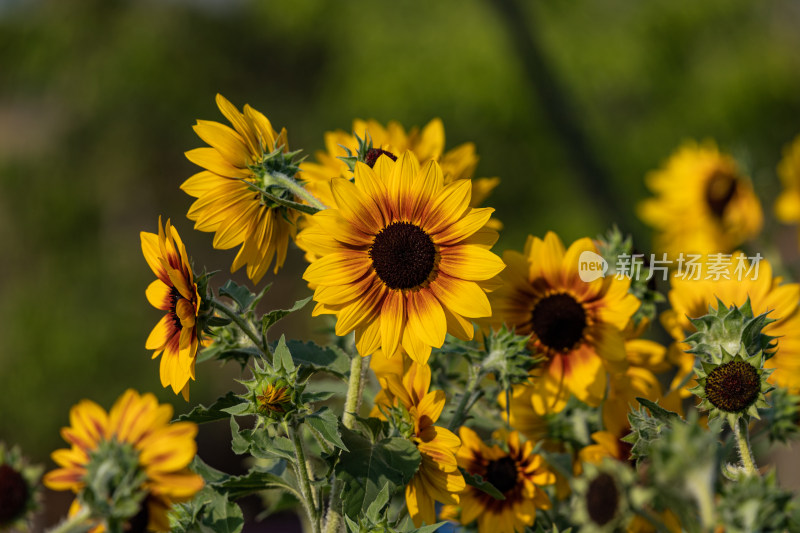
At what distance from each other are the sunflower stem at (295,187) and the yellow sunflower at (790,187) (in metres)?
0.89

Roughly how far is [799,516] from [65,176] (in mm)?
5653

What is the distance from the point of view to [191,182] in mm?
620

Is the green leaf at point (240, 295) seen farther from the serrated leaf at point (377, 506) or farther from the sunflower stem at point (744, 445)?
the sunflower stem at point (744, 445)

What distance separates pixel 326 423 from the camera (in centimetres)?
52

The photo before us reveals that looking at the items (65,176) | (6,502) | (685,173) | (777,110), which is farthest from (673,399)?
(65,176)

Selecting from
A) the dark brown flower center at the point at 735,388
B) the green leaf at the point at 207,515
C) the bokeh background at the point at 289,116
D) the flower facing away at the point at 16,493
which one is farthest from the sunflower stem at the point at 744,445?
the bokeh background at the point at 289,116

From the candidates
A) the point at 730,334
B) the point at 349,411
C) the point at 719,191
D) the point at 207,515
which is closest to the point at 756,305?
→ the point at 730,334

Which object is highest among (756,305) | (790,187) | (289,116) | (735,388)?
(289,116)

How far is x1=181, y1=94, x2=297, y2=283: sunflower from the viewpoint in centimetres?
60

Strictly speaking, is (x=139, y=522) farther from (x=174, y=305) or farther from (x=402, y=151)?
(x=402, y=151)

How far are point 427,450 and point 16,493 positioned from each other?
0.85 feet

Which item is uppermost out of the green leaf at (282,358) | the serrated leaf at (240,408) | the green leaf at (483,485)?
the green leaf at (282,358)

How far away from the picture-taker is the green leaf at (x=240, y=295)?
1.97 feet

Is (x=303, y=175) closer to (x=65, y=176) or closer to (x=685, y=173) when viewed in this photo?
(x=685, y=173)
